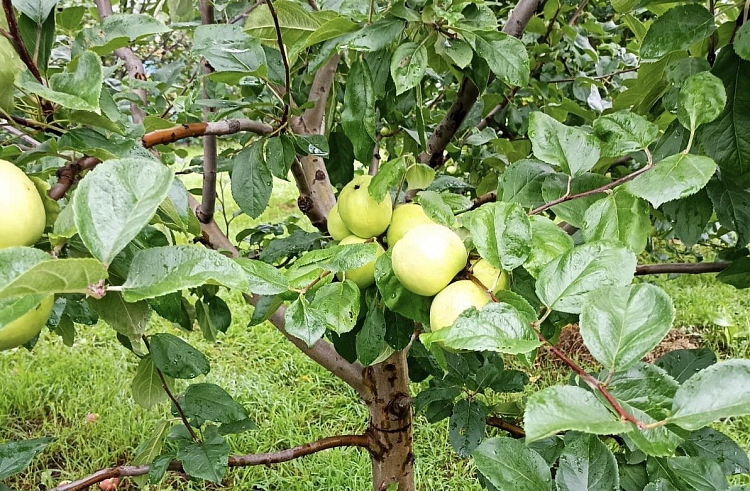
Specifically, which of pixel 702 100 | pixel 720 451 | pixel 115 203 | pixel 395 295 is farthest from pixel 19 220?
pixel 720 451

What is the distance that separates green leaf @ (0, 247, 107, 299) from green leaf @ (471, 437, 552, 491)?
420 millimetres

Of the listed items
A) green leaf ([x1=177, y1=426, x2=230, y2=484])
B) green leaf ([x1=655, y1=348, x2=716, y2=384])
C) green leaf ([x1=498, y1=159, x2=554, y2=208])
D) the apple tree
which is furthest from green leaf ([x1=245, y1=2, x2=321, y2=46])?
green leaf ([x1=655, y1=348, x2=716, y2=384])

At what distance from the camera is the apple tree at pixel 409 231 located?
0.45 metres

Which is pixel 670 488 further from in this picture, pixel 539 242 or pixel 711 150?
pixel 711 150

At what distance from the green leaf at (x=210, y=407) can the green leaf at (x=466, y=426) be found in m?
0.41

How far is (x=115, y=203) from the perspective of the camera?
0.45 meters

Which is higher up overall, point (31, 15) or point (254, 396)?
point (31, 15)

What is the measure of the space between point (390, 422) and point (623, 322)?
0.87 metres

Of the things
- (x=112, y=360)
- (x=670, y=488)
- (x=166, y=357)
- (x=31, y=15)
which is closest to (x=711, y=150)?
(x=670, y=488)

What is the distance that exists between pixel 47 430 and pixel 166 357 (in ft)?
5.65

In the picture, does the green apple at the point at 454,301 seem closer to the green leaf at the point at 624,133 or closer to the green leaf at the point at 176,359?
the green leaf at the point at 624,133

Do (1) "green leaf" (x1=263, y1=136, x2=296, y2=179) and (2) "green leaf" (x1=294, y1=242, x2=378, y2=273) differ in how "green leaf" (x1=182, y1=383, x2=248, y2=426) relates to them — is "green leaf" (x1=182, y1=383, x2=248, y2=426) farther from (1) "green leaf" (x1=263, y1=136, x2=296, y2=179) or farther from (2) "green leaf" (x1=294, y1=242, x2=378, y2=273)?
(2) "green leaf" (x1=294, y1=242, x2=378, y2=273)

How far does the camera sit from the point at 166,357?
1048 mm

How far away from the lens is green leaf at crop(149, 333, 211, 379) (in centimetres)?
104
